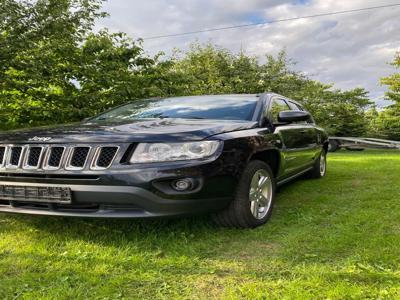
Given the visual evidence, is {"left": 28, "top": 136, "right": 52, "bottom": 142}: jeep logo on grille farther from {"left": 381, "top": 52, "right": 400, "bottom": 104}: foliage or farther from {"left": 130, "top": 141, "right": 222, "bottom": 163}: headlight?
{"left": 381, "top": 52, "right": 400, "bottom": 104}: foliage

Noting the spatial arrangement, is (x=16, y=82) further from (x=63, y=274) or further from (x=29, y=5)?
(x=63, y=274)

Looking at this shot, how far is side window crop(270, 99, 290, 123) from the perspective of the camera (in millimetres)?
4486

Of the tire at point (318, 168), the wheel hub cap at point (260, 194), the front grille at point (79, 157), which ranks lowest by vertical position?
the tire at point (318, 168)

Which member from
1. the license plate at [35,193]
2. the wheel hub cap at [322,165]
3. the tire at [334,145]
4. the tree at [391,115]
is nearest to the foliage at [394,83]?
the tree at [391,115]

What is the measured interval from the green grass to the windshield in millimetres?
1058

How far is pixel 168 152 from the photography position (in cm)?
304

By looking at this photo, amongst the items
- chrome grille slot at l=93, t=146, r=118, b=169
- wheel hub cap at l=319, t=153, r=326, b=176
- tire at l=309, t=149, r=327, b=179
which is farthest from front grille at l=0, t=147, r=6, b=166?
wheel hub cap at l=319, t=153, r=326, b=176

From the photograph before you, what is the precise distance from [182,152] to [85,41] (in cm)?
650

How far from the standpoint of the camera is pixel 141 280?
2574 millimetres

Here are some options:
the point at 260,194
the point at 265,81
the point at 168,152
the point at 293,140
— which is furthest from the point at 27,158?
the point at 265,81

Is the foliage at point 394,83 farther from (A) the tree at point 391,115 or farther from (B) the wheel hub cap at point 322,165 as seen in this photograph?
(B) the wheel hub cap at point 322,165

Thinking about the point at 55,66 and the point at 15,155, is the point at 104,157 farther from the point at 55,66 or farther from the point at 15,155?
the point at 55,66

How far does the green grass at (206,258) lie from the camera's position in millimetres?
2426

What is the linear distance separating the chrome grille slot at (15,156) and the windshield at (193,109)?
1109 mm
